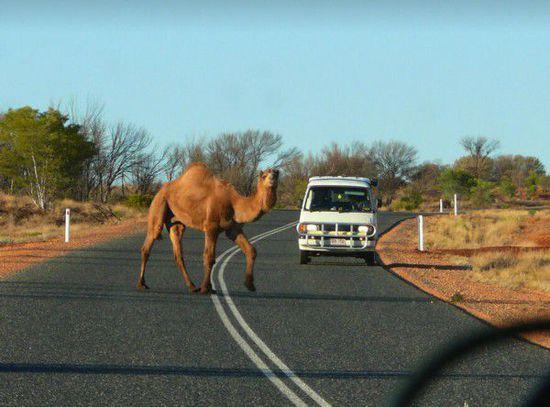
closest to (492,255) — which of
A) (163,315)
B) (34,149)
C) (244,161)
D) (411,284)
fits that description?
(411,284)

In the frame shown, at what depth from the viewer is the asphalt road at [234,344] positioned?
24.7ft

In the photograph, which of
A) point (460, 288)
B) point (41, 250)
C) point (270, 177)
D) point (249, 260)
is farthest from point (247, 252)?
point (41, 250)

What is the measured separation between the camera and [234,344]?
1007cm

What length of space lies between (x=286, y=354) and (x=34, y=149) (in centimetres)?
4960

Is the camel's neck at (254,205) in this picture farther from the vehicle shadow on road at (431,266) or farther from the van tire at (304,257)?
the vehicle shadow on road at (431,266)

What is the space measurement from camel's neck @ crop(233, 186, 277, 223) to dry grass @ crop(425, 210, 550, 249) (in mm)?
20826

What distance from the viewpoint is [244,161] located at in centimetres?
8519

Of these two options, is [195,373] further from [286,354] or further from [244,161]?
[244,161]

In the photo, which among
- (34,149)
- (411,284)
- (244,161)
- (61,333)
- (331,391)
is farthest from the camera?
(244,161)

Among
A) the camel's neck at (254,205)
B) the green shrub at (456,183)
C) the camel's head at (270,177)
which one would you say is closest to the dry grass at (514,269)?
the camel's neck at (254,205)

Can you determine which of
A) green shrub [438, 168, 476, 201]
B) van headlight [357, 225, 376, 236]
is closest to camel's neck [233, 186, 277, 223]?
van headlight [357, 225, 376, 236]

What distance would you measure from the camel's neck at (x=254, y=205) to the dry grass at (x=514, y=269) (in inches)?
298

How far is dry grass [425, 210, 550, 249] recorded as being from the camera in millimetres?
36987

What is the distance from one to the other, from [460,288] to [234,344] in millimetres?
8638
